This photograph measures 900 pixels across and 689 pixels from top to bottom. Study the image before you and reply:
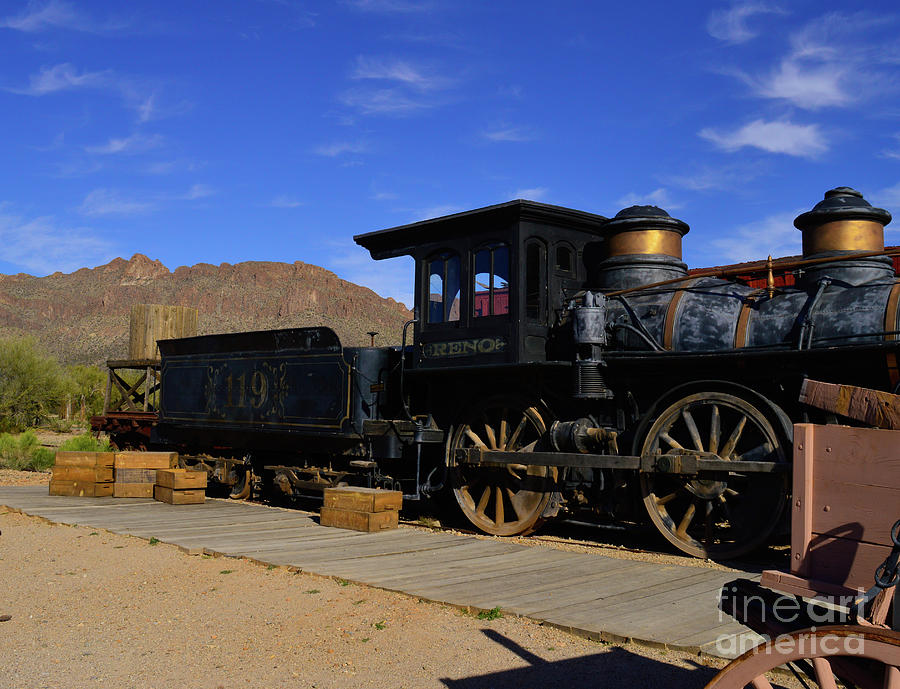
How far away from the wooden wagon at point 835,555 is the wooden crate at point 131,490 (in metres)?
9.90

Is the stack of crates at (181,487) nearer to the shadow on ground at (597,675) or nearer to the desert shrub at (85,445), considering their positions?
the desert shrub at (85,445)

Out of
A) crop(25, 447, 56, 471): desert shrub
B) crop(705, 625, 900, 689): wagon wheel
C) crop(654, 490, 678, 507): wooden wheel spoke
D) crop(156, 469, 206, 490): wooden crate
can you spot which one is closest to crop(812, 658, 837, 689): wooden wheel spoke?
crop(705, 625, 900, 689): wagon wheel

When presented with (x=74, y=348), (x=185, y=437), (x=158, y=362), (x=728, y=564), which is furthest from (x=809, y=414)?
(x=74, y=348)

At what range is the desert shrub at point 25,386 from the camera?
22.5 metres

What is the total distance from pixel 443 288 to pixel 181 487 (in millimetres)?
4337

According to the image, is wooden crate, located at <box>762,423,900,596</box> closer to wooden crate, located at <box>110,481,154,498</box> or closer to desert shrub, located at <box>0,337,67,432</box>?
wooden crate, located at <box>110,481,154,498</box>

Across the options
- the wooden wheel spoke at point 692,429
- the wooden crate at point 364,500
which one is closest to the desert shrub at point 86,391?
the wooden crate at point 364,500

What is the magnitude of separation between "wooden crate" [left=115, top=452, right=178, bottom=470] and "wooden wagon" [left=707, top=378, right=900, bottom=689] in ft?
32.5

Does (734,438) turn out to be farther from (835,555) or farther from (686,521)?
(835,555)

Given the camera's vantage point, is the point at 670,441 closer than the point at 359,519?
Yes

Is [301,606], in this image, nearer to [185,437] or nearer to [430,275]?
[430,275]

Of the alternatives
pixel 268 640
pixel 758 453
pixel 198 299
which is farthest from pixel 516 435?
pixel 198 299

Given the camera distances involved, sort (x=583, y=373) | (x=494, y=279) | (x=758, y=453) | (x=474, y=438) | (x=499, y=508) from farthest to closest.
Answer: (x=474, y=438) < (x=494, y=279) < (x=499, y=508) < (x=583, y=373) < (x=758, y=453)

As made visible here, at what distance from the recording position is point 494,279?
8.72 m
